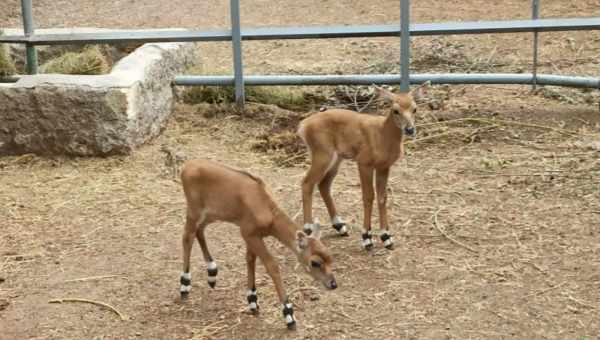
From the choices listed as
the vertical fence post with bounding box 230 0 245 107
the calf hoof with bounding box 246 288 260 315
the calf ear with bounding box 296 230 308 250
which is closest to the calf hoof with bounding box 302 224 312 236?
the calf hoof with bounding box 246 288 260 315

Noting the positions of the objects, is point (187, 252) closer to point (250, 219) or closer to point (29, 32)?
point (250, 219)

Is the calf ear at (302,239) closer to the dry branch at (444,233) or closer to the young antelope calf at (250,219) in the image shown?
the young antelope calf at (250,219)

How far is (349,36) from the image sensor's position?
9.59 m

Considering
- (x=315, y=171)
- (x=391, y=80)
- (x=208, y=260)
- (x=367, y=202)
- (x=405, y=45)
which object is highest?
(x=405, y=45)

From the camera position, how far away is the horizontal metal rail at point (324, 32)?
9336 millimetres

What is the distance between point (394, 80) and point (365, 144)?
3061mm

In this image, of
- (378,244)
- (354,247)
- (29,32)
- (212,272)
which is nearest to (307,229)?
(354,247)

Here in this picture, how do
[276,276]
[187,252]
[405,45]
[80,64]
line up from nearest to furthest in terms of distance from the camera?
[276,276] → [187,252] → [405,45] → [80,64]

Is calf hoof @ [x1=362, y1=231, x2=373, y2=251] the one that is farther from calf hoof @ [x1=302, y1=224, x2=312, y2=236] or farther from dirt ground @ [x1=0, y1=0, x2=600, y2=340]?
calf hoof @ [x1=302, y1=224, x2=312, y2=236]

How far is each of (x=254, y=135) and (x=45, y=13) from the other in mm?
7747

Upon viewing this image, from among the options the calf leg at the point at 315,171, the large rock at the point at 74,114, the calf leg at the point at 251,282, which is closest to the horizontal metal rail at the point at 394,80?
the large rock at the point at 74,114

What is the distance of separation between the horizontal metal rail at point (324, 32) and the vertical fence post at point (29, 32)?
67 millimetres

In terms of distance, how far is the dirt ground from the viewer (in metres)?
5.66

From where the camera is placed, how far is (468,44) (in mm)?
12016
